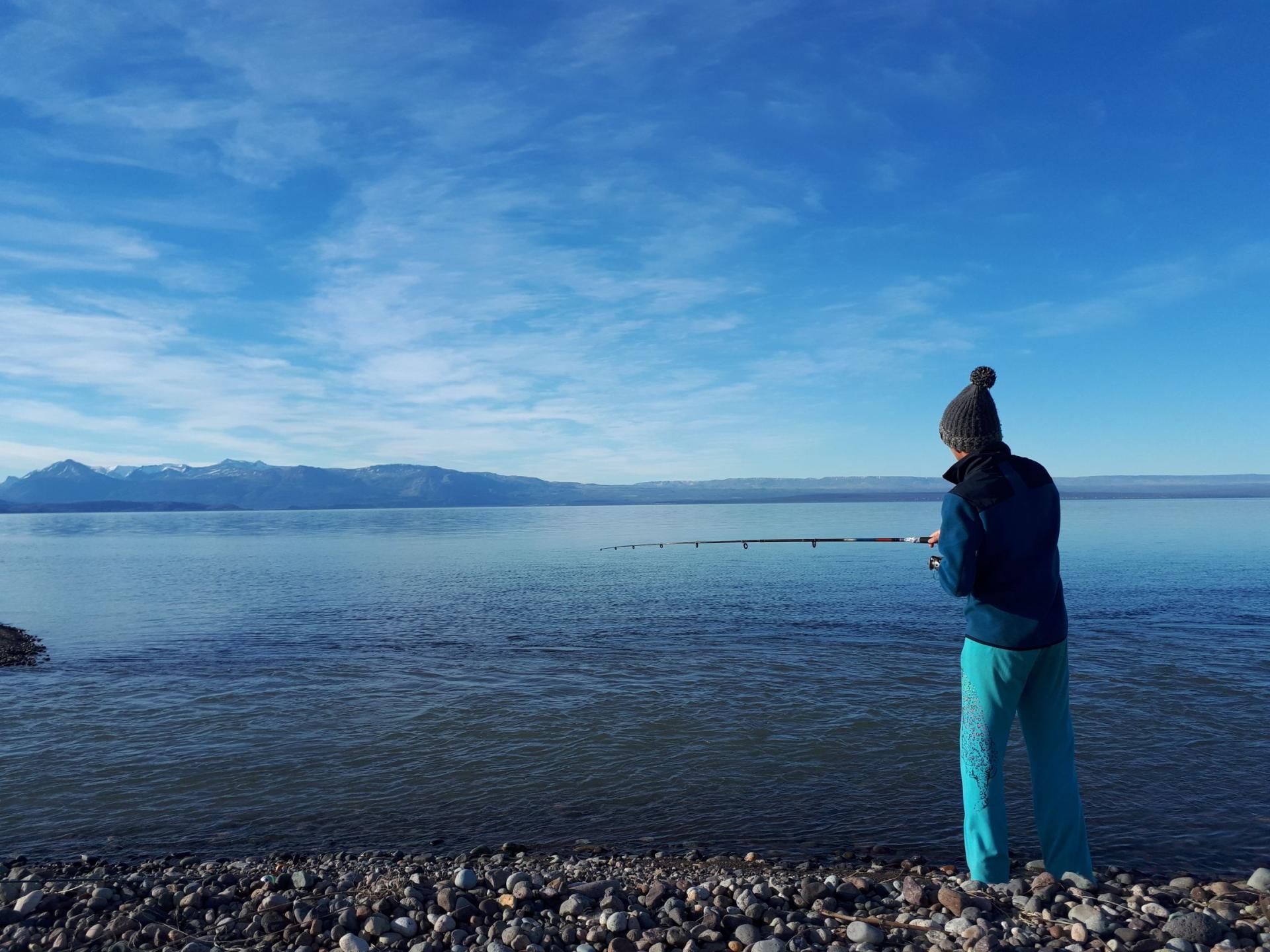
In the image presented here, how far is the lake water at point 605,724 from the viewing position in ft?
27.2

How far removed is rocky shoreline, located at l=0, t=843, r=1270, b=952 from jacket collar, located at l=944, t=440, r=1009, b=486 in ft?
9.74

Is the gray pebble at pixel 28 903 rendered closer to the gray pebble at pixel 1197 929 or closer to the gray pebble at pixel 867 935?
the gray pebble at pixel 867 935

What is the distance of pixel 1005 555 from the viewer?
18.1 ft

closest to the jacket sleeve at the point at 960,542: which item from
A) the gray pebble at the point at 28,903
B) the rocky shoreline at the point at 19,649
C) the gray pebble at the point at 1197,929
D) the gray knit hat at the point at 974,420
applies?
the gray knit hat at the point at 974,420

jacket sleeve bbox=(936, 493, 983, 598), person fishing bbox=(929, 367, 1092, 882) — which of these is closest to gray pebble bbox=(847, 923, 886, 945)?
person fishing bbox=(929, 367, 1092, 882)

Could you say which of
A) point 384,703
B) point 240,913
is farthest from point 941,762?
point 384,703

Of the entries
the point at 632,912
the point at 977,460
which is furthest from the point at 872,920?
the point at 977,460

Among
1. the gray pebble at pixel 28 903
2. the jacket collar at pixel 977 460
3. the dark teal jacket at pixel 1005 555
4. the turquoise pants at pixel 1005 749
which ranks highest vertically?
the jacket collar at pixel 977 460

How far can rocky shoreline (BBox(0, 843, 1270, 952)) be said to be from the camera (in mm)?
5164

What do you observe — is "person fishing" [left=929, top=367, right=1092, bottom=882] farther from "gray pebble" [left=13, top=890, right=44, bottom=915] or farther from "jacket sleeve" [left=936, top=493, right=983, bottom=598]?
"gray pebble" [left=13, top=890, right=44, bottom=915]

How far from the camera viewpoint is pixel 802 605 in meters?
25.0

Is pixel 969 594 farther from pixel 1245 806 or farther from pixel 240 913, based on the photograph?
pixel 240 913

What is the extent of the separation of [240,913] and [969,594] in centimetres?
591

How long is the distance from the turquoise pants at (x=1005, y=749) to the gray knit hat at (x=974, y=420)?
4.80 ft
